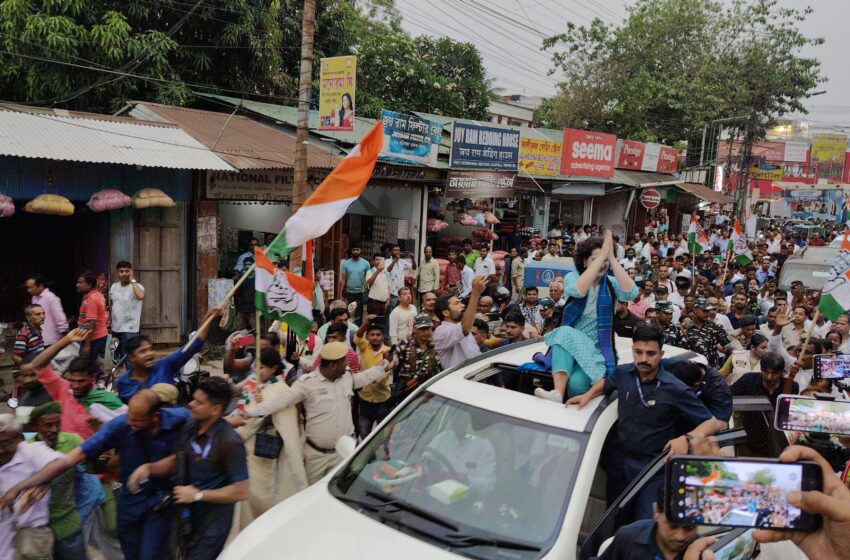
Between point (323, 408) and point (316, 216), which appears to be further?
point (316, 216)

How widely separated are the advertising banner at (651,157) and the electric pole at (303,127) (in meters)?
20.6

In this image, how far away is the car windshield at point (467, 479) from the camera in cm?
362

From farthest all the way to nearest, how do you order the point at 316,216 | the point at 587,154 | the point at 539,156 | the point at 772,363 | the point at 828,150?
1. the point at 828,150
2. the point at 587,154
3. the point at 539,156
4. the point at 772,363
5. the point at 316,216

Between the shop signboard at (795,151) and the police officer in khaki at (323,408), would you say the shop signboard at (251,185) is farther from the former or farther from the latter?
the shop signboard at (795,151)

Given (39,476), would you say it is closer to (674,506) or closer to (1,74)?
(674,506)

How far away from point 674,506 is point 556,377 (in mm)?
2565

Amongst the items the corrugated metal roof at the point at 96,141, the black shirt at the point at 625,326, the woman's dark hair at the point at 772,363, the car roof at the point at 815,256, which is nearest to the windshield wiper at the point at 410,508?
the woman's dark hair at the point at 772,363

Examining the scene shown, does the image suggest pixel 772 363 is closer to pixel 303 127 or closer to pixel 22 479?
pixel 22 479

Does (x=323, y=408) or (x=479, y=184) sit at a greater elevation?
(x=479, y=184)

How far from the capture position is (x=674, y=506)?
7.38ft

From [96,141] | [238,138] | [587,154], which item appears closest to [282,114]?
[238,138]

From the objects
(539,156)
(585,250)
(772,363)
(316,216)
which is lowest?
(772,363)

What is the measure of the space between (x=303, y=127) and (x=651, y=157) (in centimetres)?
2148

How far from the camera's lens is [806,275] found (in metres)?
13.7
